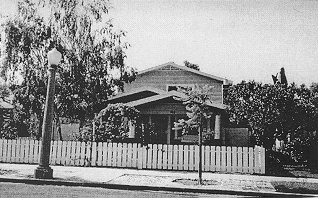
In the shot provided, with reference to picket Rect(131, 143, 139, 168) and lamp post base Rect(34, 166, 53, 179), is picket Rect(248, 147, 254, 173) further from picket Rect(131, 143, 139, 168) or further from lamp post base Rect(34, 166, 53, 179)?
lamp post base Rect(34, 166, 53, 179)

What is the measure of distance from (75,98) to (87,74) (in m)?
1.29

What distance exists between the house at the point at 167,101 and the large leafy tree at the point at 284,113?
140 centimetres

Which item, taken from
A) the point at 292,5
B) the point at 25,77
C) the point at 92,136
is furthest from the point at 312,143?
the point at 25,77

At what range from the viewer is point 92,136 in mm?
14289

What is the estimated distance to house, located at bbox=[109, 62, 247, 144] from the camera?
1739 centimetres

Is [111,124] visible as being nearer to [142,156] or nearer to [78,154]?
[78,154]

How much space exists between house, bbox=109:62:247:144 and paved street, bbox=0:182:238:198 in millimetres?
5453

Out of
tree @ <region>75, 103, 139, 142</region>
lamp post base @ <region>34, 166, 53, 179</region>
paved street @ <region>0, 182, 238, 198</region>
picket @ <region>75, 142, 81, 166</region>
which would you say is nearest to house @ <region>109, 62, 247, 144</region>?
tree @ <region>75, 103, 139, 142</region>

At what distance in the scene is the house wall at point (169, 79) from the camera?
22409 millimetres

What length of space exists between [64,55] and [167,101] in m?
5.43

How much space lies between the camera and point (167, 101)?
17609 mm

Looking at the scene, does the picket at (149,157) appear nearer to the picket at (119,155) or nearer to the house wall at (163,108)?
the picket at (119,155)

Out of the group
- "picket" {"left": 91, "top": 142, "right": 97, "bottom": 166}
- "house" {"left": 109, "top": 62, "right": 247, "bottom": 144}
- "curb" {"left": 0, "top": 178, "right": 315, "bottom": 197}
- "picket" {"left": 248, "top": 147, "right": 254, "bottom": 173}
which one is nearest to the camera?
"curb" {"left": 0, "top": 178, "right": 315, "bottom": 197}

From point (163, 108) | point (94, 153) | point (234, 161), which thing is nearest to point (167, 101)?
point (163, 108)
